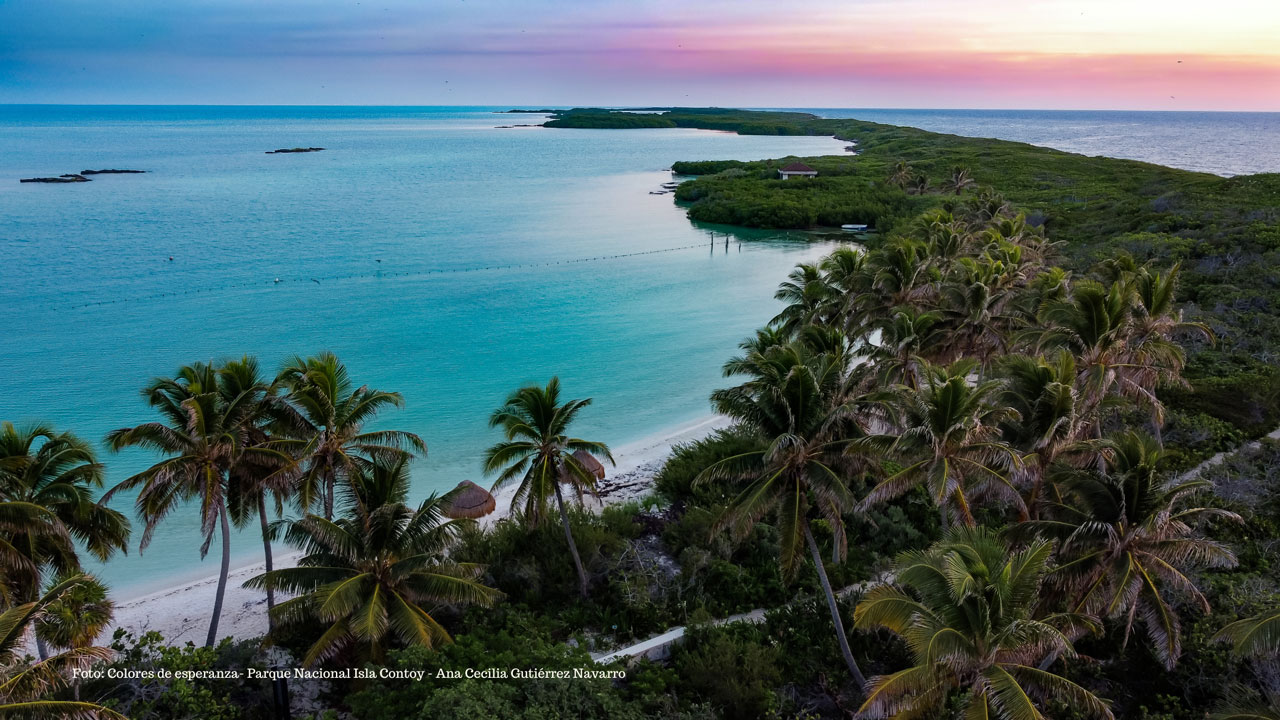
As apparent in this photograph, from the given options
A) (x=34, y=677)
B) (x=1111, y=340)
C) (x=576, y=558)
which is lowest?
(x=576, y=558)

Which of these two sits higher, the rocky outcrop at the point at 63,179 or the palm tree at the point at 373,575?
the rocky outcrop at the point at 63,179

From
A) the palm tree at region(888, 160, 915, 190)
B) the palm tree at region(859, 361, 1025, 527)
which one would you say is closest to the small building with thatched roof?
the palm tree at region(888, 160, 915, 190)

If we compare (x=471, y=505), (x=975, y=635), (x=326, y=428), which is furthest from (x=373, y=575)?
(x=975, y=635)

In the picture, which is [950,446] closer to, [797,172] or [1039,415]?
[1039,415]

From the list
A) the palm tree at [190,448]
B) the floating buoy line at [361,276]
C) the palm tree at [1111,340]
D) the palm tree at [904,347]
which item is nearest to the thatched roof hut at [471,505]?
the palm tree at [190,448]

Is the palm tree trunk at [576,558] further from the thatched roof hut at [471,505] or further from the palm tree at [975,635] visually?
the palm tree at [975,635]

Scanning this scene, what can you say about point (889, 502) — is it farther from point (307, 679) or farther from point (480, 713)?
point (307, 679)
